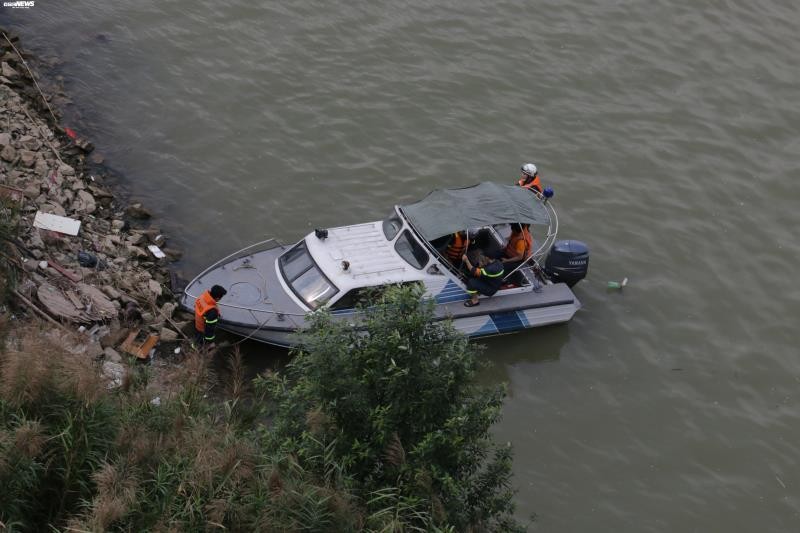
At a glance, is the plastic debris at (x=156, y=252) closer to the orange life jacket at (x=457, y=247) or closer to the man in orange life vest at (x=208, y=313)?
the man in orange life vest at (x=208, y=313)

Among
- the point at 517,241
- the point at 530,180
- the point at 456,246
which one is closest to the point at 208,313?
the point at 456,246

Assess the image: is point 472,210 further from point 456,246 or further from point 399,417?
point 399,417

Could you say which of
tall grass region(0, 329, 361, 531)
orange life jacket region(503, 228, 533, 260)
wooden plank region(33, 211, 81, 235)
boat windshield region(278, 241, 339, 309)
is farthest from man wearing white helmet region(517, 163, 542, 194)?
tall grass region(0, 329, 361, 531)

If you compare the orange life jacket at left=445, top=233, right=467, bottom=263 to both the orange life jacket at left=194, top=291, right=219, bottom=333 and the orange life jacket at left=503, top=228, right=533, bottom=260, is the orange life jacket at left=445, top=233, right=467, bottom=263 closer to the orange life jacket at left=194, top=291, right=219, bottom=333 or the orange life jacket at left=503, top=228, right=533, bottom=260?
the orange life jacket at left=503, top=228, right=533, bottom=260

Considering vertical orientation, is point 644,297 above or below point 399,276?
below

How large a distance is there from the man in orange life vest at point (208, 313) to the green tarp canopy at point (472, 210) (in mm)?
3684

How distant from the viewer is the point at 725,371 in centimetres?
1484

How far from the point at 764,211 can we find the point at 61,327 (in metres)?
14.3

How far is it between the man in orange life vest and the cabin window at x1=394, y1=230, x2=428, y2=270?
10.2 ft

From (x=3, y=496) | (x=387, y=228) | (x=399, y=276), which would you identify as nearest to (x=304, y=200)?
(x=387, y=228)

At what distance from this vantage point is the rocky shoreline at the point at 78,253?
12.2 metres

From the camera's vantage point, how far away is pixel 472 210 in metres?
14.5

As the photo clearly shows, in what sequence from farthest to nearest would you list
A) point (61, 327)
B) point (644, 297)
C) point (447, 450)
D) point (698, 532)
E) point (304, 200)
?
point (304, 200) < point (644, 297) < point (698, 532) < point (61, 327) < point (447, 450)

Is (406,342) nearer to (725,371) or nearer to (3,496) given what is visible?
(3,496)
